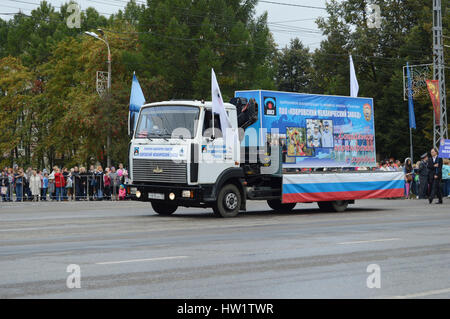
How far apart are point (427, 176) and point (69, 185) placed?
A: 16.3 m

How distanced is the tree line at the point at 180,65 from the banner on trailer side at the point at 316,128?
76.6ft

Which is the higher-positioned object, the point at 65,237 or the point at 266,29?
the point at 266,29

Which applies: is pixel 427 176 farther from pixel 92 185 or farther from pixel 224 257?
pixel 224 257

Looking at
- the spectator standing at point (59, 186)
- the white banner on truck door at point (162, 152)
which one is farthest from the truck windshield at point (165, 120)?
the spectator standing at point (59, 186)

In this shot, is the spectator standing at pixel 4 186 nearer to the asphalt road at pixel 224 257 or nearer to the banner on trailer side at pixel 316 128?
the asphalt road at pixel 224 257

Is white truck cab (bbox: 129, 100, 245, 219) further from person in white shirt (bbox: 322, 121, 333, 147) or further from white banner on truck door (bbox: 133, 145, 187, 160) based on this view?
person in white shirt (bbox: 322, 121, 333, 147)

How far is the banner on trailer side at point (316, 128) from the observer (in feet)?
71.5

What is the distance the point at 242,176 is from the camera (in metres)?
20.7

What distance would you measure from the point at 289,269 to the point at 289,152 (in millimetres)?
12351

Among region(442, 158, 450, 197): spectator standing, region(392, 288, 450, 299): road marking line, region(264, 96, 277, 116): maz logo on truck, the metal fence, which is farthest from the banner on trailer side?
the metal fence

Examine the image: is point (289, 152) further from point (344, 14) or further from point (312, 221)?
point (344, 14)
